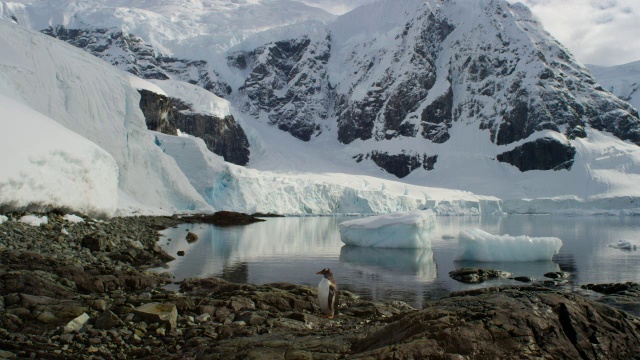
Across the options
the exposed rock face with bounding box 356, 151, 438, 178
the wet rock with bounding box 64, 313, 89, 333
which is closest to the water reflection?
the wet rock with bounding box 64, 313, 89, 333

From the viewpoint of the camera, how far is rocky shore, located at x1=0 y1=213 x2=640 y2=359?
502 centimetres

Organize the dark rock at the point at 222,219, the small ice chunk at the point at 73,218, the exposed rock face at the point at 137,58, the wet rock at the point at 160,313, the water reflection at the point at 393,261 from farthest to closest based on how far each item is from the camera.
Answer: the exposed rock face at the point at 137,58 → the dark rock at the point at 222,219 → the small ice chunk at the point at 73,218 → the water reflection at the point at 393,261 → the wet rock at the point at 160,313

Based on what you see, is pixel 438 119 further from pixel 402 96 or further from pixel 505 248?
pixel 505 248

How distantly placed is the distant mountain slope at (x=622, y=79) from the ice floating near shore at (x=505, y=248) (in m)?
129

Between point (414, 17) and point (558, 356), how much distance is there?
125098 mm

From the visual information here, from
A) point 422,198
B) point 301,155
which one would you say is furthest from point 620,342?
point 301,155

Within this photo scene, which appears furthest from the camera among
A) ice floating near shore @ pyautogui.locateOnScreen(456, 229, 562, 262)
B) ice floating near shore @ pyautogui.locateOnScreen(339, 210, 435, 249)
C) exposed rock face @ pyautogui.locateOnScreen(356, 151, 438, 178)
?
exposed rock face @ pyautogui.locateOnScreen(356, 151, 438, 178)

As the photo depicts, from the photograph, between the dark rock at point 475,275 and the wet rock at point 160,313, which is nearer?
the wet rock at point 160,313

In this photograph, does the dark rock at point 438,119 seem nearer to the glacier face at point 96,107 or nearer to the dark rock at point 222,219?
the dark rock at point 222,219

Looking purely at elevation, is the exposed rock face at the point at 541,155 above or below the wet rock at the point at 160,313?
above

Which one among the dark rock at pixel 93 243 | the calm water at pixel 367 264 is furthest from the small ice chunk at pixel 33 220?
the calm water at pixel 367 264

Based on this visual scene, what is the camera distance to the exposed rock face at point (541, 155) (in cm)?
9794

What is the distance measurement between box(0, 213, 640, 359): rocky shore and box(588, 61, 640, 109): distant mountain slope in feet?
475

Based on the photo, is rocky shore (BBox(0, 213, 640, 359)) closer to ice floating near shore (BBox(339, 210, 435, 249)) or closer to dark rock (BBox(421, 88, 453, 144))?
ice floating near shore (BBox(339, 210, 435, 249))
